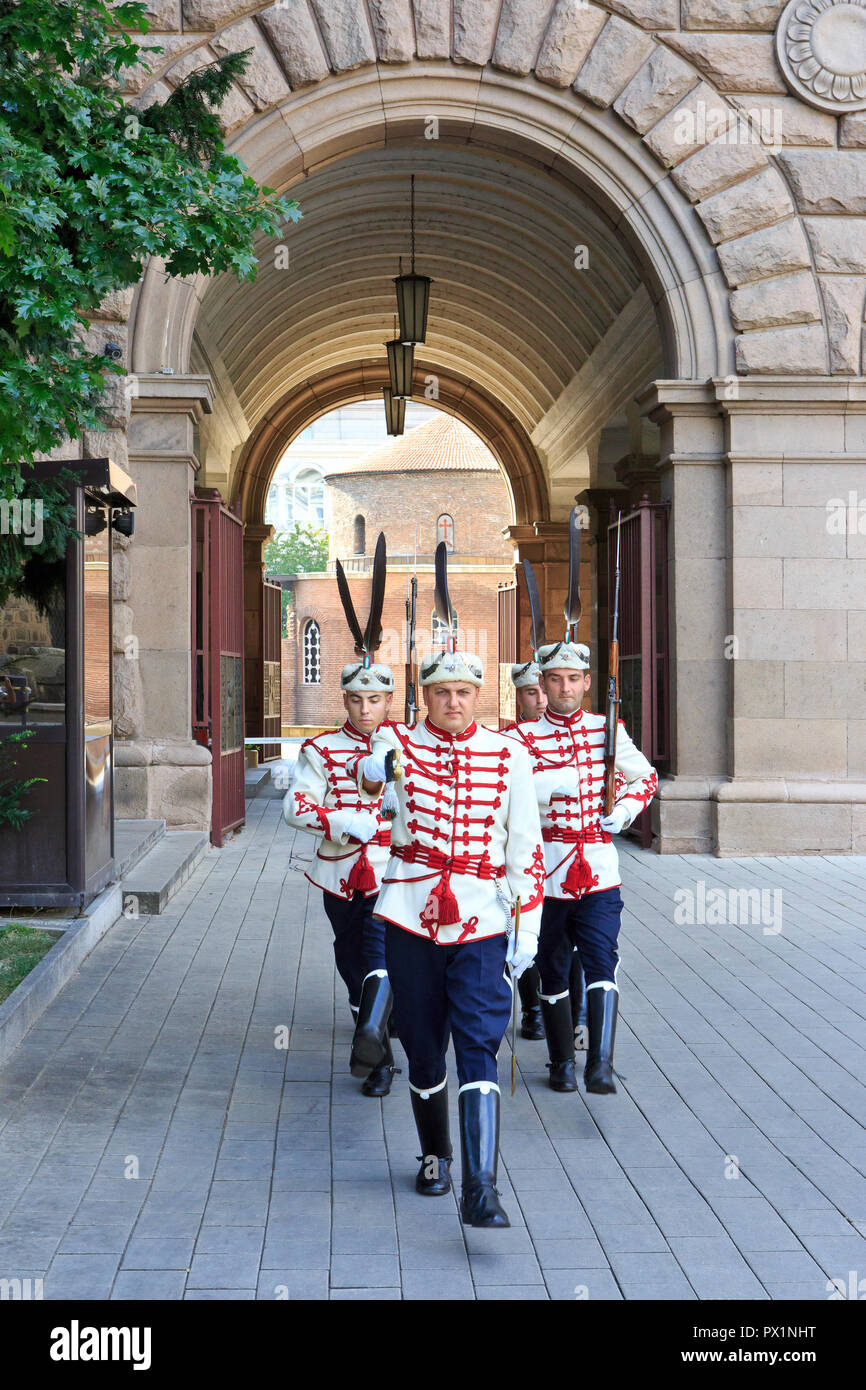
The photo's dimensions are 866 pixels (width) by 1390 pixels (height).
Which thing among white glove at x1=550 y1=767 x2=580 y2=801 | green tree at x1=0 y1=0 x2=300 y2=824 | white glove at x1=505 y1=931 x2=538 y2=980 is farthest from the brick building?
white glove at x1=505 y1=931 x2=538 y2=980

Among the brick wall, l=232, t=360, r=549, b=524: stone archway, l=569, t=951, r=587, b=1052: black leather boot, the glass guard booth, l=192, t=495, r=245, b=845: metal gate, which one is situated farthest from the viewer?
the brick wall

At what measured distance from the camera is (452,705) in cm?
436

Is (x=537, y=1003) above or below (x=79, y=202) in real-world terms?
below

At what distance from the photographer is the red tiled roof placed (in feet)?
172

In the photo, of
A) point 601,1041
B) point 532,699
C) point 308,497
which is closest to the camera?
point 601,1041

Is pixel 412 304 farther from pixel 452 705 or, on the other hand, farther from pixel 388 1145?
pixel 388 1145

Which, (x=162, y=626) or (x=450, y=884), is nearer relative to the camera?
(x=450, y=884)

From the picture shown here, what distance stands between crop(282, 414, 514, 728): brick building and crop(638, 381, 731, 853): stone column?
122ft

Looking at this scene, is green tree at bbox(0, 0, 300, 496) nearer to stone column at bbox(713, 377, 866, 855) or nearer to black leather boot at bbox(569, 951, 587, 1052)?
black leather boot at bbox(569, 951, 587, 1052)

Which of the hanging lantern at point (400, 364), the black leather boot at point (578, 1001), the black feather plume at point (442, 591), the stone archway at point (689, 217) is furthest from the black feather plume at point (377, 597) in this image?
the hanging lantern at point (400, 364)

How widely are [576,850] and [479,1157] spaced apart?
1715 mm

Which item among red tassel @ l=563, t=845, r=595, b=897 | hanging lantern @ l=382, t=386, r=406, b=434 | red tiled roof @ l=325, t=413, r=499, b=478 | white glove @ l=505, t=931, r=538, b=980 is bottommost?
white glove @ l=505, t=931, r=538, b=980

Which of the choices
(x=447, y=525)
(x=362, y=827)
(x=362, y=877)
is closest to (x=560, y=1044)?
(x=362, y=877)

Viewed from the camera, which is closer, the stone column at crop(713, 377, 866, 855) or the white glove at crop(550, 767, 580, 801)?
the white glove at crop(550, 767, 580, 801)
